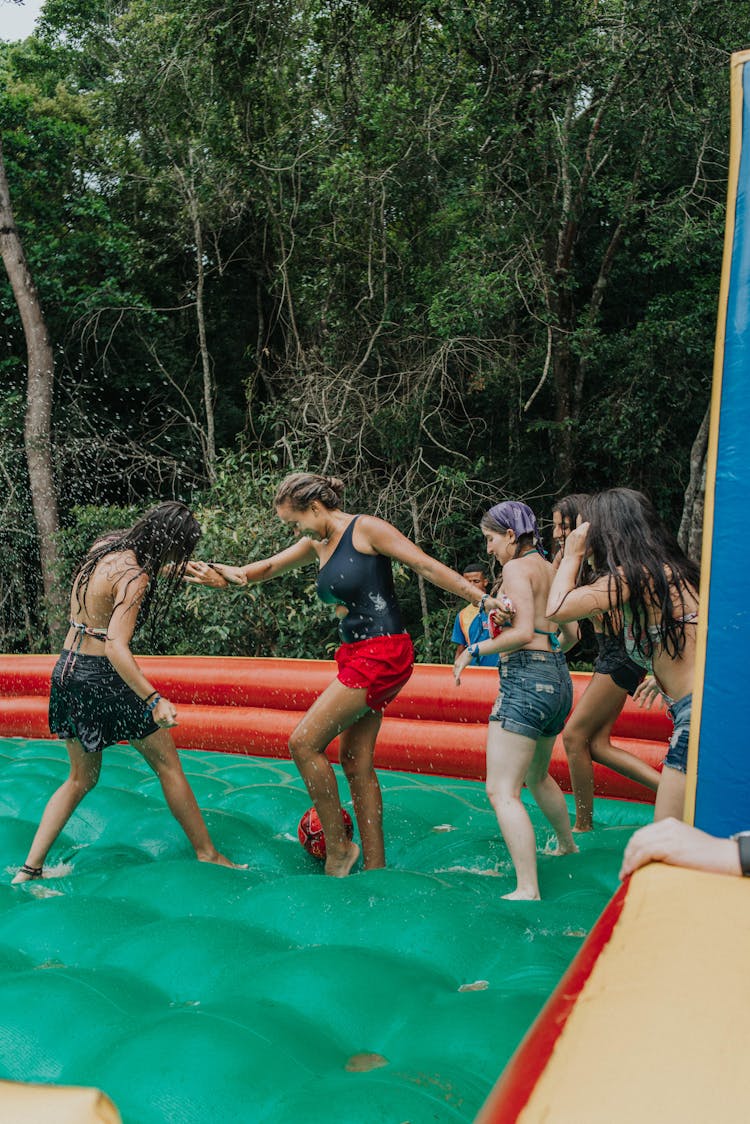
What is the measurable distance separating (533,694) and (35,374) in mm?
9810

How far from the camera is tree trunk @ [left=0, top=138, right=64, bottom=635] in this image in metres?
11.6

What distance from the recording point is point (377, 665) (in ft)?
11.3

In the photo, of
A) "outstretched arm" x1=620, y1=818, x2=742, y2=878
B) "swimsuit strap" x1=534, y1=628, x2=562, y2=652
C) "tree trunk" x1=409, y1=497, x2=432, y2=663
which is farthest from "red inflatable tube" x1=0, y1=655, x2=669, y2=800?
"outstretched arm" x1=620, y1=818, x2=742, y2=878

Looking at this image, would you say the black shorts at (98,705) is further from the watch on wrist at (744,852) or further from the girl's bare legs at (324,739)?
the watch on wrist at (744,852)

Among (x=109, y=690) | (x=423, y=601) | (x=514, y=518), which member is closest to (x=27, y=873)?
(x=109, y=690)

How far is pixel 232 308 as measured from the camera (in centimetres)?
1319

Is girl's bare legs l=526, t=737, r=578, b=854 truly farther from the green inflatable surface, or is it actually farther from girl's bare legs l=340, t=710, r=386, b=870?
girl's bare legs l=340, t=710, r=386, b=870

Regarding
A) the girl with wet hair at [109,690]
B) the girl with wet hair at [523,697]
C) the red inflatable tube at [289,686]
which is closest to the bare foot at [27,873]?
the girl with wet hair at [109,690]

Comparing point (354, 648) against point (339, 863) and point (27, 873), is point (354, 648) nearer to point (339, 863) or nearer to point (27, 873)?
point (339, 863)

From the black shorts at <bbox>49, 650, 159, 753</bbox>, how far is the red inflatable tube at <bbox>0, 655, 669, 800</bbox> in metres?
2.04

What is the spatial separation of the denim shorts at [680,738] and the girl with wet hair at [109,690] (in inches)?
65.7

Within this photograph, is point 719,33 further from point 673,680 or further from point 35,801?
point 35,801

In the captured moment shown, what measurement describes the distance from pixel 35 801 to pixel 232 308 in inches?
389

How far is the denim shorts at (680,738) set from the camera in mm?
2795
